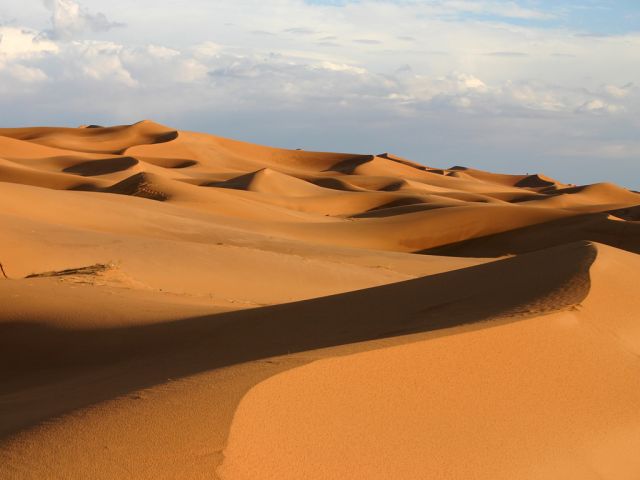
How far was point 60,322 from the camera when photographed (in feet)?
27.4

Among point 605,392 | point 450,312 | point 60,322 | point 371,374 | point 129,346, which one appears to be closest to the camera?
point 371,374

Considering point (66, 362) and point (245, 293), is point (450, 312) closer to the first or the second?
point (66, 362)

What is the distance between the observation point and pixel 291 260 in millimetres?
16391

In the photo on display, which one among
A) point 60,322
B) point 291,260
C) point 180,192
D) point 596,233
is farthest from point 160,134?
point 60,322

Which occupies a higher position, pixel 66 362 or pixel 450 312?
pixel 450 312

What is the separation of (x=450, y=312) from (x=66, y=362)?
3225 mm

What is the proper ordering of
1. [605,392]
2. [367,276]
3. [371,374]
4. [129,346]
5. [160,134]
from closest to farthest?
[371,374] → [605,392] → [129,346] → [367,276] → [160,134]

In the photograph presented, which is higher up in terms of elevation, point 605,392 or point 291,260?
point 605,392

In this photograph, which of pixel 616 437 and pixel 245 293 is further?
pixel 245 293

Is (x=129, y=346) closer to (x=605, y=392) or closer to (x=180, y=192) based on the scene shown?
(x=605, y=392)

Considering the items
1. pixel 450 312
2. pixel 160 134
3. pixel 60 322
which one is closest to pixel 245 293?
pixel 60 322

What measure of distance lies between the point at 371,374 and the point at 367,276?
37.5ft

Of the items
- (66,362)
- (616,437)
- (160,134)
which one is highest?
(616,437)

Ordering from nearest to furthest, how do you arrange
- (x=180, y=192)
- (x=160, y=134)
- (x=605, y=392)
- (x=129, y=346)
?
(x=605, y=392) → (x=129, y=346) → (x=180, y=192) → (x=160, y=134)
